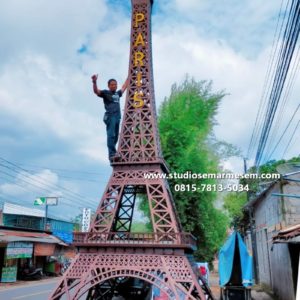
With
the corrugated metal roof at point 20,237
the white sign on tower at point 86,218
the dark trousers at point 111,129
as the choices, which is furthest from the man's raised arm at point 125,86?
the white sign on tower at point 86,218

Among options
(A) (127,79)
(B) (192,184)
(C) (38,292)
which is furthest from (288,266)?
(C) (38,292)

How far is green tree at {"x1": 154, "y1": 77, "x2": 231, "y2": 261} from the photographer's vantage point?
1933 cm

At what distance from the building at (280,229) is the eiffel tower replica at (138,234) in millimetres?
3458

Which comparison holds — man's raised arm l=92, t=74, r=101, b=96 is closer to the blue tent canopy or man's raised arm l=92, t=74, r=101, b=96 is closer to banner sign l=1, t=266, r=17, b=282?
the blue tent canopy

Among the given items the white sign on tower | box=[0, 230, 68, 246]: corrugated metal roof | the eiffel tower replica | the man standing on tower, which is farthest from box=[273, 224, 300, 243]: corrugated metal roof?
the white sign on tower

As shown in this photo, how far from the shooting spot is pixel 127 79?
49.3ft

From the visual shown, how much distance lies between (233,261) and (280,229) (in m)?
3.06

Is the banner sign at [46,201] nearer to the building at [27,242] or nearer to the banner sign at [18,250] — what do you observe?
the building at [27,242]

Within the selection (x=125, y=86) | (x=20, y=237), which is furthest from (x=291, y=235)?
(x=20, y=237)

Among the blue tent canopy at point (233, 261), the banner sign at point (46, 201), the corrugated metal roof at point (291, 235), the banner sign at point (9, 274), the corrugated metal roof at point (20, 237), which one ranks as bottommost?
the banner sign at point (9, 274)

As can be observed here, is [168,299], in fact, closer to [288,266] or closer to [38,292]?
[288,266]

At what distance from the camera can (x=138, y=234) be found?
445 inches

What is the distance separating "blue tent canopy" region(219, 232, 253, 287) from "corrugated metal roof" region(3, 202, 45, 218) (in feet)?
97.7

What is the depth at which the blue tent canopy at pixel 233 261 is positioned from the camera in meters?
12.4
